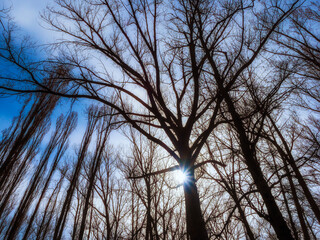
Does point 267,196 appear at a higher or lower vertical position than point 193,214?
higher

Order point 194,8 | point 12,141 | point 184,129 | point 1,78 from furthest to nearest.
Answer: point 12,141 → point 194,8 → point 184,129 → point 1,78

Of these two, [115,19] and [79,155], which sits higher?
[79,155]

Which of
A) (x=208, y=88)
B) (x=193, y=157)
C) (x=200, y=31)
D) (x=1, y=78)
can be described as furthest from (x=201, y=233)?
(x=1, y=78)

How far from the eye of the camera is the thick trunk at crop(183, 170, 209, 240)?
7.63ft

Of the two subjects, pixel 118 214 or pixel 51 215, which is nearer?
pixel 118 214

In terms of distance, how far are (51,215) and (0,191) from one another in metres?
5.47

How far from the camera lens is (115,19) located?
378 cm

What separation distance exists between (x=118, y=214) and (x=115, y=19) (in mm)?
9589

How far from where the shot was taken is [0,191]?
30.6 ft

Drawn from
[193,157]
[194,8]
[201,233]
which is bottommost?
[201,233]

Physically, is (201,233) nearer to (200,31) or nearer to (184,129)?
(184,129)

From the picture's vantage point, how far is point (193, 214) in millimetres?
2477

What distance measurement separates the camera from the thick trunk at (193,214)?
233 centimetres

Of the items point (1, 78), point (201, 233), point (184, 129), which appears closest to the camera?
point (201, 233)
